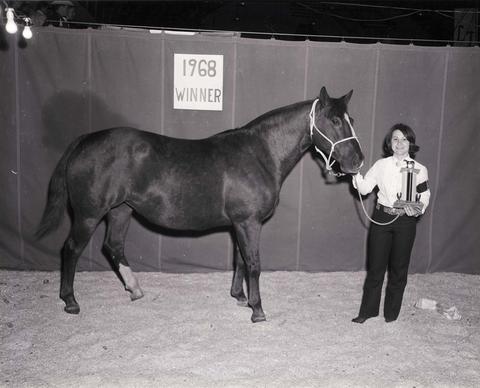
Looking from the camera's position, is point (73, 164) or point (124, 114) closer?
point (73, 164)

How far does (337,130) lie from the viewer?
342 cm

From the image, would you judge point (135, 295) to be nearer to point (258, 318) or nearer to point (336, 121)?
point (258, 318)

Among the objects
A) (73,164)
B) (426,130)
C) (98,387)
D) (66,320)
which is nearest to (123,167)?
(73,164)

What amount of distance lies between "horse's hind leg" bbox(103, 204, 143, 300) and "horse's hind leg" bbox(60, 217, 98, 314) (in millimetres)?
359

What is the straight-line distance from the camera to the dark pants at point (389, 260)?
138 inches

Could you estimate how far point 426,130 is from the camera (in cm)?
479

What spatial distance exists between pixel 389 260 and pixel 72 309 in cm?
273

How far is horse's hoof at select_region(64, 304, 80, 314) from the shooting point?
374 centimetres

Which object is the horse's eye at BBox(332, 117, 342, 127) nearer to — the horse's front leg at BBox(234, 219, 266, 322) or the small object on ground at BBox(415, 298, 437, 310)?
the horse's front leg at BBox(234, 219, 266, 322)

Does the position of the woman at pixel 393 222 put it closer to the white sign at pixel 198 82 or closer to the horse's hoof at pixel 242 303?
the horse's hoof at pixel 242 303

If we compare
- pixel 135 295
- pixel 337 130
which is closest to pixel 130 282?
pixel 135 295

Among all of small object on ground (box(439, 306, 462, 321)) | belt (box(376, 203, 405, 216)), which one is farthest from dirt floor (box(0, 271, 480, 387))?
belt (box(376, 203, 405, 216))

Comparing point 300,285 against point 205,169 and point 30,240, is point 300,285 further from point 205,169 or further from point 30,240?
point 30,240

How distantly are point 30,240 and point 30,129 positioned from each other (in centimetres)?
120
